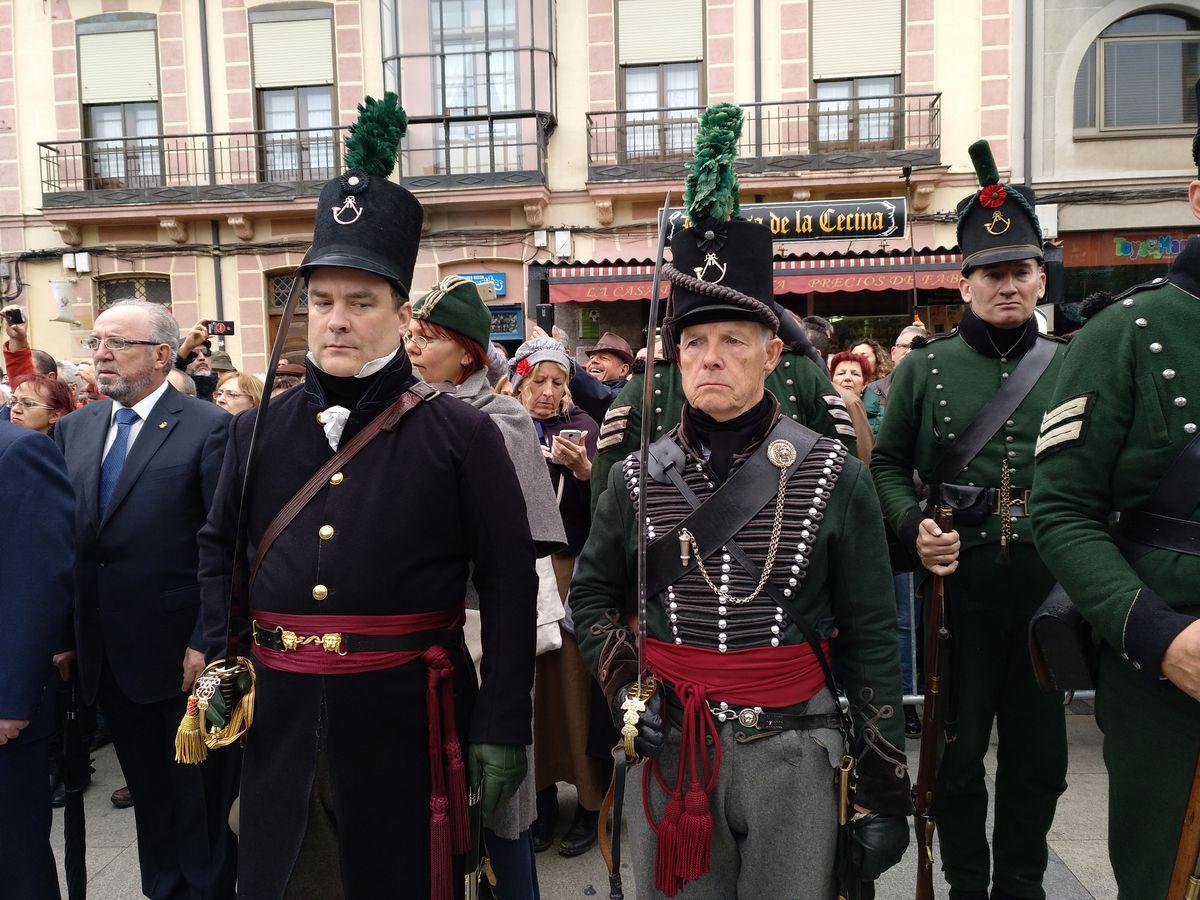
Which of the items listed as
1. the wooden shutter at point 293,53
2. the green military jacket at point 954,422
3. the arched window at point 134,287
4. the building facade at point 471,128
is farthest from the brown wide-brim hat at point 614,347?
the arched window at point 134,287

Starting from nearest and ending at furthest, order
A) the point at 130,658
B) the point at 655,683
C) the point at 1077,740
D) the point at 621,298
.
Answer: the point at 655,683 < the point at 130,658 < the point at 1077,740 < the point at 621,298

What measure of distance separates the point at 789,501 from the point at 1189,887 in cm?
106

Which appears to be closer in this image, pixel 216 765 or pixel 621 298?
pixel 216 765

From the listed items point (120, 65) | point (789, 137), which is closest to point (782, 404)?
point (789, 137)

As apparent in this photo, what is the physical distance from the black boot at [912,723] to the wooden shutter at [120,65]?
14868mm

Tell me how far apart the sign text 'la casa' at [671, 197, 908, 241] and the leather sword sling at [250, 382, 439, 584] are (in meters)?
4.31

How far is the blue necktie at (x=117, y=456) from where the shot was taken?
3277 millimetres

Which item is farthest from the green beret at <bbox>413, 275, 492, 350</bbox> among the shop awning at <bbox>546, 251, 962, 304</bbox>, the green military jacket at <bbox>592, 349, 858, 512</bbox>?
the shop awning at <bbox>546, 251, 962, 304</bbox>

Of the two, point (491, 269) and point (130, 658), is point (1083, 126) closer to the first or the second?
point (491, 269)

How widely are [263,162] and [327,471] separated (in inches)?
545

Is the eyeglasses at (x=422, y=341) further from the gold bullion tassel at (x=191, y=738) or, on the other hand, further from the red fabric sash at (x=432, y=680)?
the gold bullion tassel at (x=191, y=738)

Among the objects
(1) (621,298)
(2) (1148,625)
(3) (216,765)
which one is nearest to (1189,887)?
(2) (1148,625)

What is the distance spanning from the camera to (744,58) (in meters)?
13.1

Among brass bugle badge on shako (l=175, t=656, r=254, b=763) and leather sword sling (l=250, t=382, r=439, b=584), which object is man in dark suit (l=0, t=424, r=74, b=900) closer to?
brass bugle badge on shako (l=175, t=656, r=254, b=763)
